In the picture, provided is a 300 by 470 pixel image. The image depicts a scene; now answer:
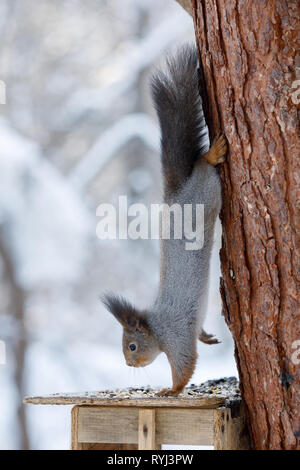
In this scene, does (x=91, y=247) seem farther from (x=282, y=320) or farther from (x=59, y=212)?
(x=282, y=320)

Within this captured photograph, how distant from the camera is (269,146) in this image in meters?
1.25

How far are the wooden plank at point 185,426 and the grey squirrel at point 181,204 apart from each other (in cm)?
8

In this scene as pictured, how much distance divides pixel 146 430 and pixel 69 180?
7.91ft

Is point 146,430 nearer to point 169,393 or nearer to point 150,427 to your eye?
point 150,427

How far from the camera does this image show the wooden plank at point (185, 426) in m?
1.29

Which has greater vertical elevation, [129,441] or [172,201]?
[172,201]

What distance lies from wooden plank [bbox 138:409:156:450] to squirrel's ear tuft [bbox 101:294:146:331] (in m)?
0.21

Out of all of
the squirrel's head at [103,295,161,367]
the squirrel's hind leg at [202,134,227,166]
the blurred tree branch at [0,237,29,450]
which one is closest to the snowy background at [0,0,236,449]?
the blurred tree branch at [0,237,29,450]

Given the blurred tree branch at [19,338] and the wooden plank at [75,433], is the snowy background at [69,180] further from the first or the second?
the wooden plank at [75,433]

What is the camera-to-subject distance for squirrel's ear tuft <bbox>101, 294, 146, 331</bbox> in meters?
1.46

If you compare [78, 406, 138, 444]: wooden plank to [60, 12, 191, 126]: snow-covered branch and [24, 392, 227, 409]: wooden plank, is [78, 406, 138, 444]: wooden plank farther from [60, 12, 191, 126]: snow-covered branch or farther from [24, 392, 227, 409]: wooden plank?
[60, 12, 191, 126]: snow-covered branch
